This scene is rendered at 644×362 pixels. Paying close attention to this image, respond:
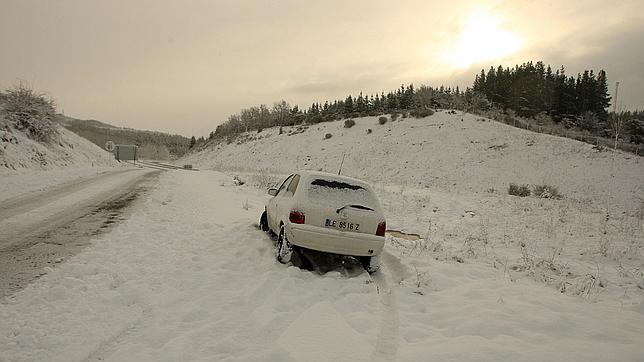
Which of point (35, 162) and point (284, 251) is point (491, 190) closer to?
point (284, 251)

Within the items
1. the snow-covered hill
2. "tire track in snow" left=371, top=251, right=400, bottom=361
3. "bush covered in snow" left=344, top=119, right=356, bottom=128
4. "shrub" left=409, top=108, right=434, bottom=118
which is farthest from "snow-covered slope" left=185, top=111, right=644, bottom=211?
"tire track in snow" left=371, top=251, right=400, bottom=361

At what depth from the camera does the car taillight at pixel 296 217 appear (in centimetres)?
607

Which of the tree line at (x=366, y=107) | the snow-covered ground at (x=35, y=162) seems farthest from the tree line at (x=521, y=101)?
the snow-covered ground at (x=35, y=162)

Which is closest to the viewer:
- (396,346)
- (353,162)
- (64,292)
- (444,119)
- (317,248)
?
(396,346)

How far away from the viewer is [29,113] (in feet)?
88.5

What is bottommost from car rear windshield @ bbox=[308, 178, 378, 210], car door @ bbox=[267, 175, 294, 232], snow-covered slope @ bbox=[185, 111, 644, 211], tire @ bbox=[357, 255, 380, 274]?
tire @ bbox=[357, 255, 380, 274]

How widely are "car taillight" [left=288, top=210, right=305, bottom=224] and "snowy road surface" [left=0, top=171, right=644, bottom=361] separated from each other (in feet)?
2.62

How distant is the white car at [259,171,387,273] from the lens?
607cm

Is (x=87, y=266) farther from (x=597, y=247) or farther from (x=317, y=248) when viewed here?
(x=597, y=247)

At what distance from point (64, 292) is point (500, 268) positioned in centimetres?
714

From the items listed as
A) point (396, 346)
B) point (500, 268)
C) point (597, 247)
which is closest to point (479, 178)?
point (597, 247)

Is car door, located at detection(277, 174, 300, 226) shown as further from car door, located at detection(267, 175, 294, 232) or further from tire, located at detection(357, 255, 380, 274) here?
tire, located at detection(357, 255, 380, 274)

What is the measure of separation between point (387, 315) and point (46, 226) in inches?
297

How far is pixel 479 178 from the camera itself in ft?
92.6
